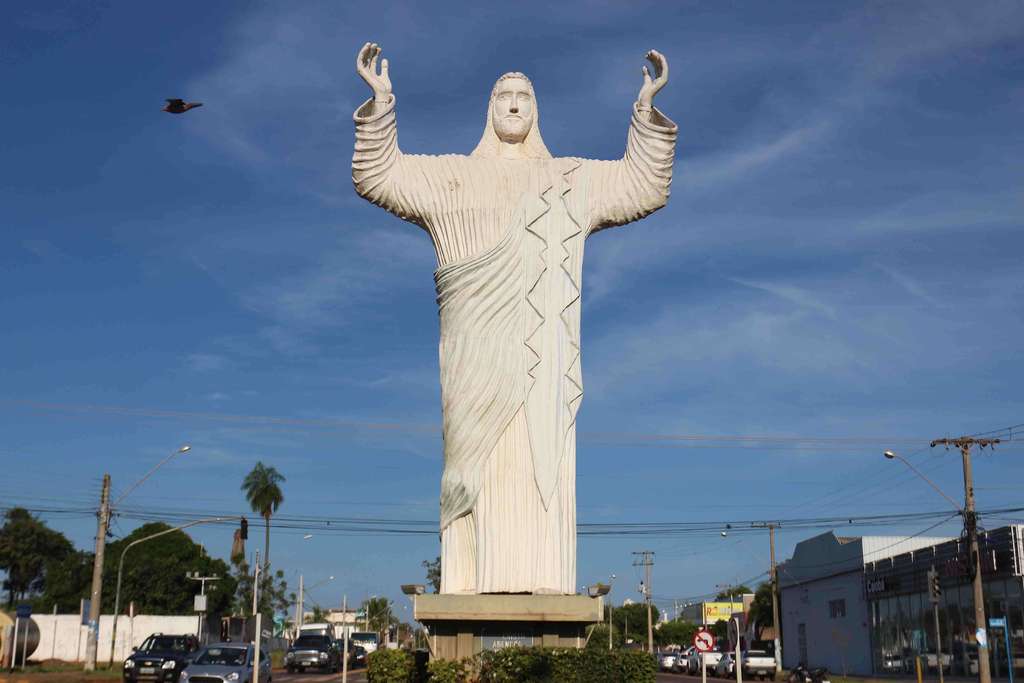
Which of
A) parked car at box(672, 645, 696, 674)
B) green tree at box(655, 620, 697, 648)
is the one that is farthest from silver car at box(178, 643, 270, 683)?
green tree at box(655, 620, 697, 648)

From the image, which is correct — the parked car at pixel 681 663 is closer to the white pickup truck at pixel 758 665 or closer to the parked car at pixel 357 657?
the white pickup truck at pixel 758 665

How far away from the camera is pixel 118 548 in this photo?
71875 mm

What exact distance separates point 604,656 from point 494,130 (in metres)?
8.25

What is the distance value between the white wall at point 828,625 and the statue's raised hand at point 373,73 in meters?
38.2

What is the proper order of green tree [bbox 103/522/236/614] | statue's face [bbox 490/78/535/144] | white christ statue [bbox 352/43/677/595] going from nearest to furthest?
white christ statue [bbox 352/43/677/595]
statue's face [bbox 490/78/535/144]
green tree [bbox 103/522/236/614]

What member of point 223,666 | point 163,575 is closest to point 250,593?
point 163,575

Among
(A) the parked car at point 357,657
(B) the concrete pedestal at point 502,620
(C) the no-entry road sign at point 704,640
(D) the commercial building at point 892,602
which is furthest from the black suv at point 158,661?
(D) the commercial building at point 892,602

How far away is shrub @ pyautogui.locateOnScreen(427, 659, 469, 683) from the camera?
14.8m

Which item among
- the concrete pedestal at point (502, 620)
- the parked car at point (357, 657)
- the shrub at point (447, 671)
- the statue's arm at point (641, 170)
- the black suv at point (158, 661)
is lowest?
the parked car at point (357, 657)

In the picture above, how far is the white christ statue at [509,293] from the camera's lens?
16062 millimetres

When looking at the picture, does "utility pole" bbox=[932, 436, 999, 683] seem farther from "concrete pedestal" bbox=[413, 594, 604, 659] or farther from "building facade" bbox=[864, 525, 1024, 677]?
"concrete pedestal" bbox=[413, 594, 604, 659]

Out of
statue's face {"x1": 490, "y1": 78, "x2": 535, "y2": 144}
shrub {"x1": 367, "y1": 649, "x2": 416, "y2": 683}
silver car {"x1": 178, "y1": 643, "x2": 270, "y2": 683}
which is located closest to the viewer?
shrub {"x1": 367, "y1": 649, "x2": 416, "y2": 683}

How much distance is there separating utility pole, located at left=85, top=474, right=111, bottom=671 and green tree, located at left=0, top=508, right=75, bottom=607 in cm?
4000

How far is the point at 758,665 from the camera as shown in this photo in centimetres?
4328
